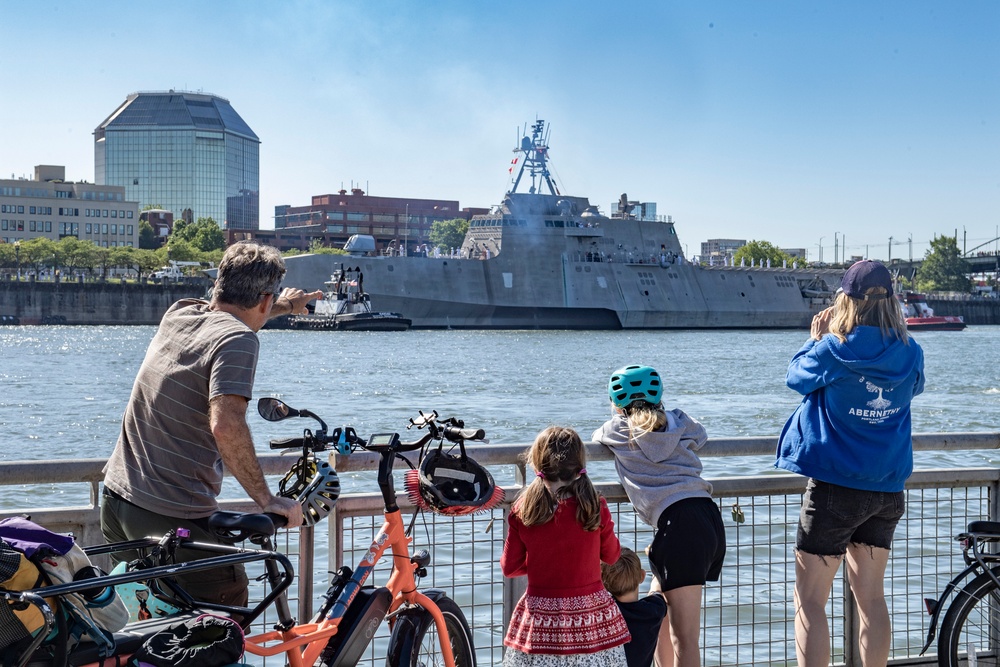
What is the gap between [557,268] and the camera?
248 ft

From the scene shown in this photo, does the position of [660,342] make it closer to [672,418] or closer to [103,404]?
[103,404]

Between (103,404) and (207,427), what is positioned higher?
(207,427)

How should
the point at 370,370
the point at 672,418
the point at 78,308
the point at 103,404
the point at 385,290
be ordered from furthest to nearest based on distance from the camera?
1. the point at 78,308
2. the point at 385,290
3. the point at 370,370
4. the point at 103,404
5. the point at 672,418

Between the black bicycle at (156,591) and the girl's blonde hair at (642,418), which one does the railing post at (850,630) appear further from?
the black bicycle at (156,591)

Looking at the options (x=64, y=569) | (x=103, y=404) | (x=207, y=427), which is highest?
(x=207, y=427)

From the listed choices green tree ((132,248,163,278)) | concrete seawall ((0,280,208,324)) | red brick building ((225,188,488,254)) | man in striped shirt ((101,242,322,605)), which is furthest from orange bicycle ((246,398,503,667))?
red brick building ((225,188,488,254))

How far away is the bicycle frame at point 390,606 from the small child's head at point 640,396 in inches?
36.5

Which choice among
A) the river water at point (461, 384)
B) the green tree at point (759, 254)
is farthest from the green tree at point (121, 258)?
the green tree at point (759, 254)

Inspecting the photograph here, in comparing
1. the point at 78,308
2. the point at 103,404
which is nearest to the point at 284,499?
the point at 103,404

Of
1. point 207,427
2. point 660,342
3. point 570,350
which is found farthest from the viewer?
point 660,342

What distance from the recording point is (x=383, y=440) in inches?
130

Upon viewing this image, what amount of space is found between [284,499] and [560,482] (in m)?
0.86

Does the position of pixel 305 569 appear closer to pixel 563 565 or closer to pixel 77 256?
pixel 563 565

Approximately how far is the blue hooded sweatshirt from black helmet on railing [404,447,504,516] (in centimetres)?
131
